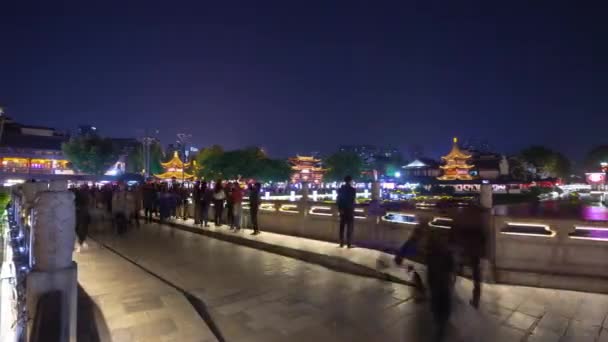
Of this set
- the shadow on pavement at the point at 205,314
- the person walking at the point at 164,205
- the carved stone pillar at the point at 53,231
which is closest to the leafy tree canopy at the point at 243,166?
the person walking at the point at 164,205

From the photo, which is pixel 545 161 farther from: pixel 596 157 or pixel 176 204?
pixel 176 204

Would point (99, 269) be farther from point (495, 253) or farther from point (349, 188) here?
point (495, 253)

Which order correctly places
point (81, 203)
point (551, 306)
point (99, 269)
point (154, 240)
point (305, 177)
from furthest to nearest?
1. point (305, 177)
2. point (154, 240)
3. point (81, 203)
4. point (99, 269)
5. point (551, 306)

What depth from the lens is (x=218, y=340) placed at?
456 centimetres

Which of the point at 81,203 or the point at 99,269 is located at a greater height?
the point at 81,203

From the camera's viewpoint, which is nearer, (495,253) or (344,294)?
(344,294)

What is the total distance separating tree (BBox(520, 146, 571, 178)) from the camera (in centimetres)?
6850

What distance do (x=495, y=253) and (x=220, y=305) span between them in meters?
5.42

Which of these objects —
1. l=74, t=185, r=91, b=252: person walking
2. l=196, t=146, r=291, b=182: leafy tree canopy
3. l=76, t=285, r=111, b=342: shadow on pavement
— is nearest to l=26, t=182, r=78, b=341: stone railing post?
l=76, t=285, r=111, b=342: shadow on pavement

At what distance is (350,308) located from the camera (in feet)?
18.6

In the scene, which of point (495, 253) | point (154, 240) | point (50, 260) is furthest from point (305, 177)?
point (50, 260)

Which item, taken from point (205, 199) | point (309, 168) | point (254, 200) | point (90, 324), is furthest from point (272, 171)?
point (90, 324)

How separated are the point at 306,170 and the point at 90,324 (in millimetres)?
68712

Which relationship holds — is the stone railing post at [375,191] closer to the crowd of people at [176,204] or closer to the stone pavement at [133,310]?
the crowd of people at [176,204]
